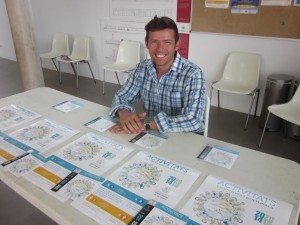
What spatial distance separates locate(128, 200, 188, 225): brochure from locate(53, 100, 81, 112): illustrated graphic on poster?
946 millimetres

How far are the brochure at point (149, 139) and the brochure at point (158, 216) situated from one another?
38 cm

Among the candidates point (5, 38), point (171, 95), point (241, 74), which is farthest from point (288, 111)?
point (5, 38)

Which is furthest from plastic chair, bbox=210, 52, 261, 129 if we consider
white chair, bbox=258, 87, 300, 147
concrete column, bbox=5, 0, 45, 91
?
concrete column, bbox=5, 0, 45, 91

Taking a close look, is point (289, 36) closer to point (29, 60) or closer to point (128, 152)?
point (128, 152)

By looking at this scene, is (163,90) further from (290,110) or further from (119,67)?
(119,67)

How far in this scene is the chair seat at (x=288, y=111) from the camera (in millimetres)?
2227

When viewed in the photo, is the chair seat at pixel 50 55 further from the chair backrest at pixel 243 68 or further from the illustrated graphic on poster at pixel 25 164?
the illustrated graphic on poster at pixel 25 164

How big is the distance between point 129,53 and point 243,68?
175 cm

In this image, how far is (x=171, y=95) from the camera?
155 centimetres

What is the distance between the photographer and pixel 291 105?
8.25 feet

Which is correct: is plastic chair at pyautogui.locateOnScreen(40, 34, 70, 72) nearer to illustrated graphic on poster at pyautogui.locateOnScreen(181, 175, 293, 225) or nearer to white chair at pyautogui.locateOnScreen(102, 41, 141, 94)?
white chair at pyautogui.locateOnScreen(102, 41, 141, 94)

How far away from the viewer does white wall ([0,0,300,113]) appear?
294cm

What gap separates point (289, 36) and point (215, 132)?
4.33 feet

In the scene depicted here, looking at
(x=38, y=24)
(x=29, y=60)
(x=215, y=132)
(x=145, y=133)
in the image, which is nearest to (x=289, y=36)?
(x=215, y=132)
